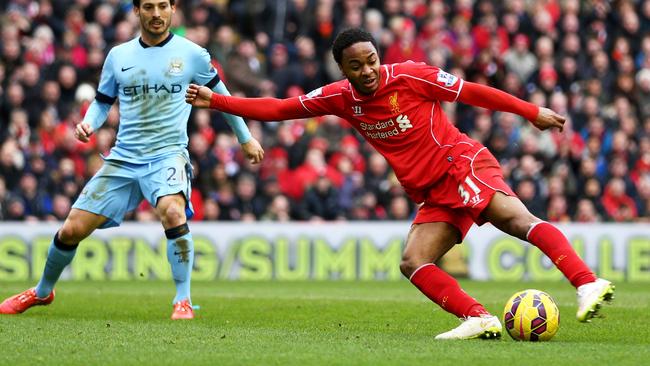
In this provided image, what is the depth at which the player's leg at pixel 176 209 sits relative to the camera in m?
10.6

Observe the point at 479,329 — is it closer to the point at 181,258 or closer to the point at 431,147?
the point at 431,147

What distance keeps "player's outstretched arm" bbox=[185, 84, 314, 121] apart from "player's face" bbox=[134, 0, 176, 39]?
166 centimetres

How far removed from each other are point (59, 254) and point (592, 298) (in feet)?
15.7

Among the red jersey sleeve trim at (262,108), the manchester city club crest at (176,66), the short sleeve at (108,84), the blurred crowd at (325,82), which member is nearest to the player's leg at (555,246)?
the red jersey sleeve trim at (262,108)

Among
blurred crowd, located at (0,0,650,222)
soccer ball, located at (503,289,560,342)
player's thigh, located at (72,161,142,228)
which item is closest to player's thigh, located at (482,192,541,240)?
soccer ball, located at (503,289,560,342)

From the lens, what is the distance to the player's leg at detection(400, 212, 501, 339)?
8.79m

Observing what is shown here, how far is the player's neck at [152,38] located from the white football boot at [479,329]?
383 cm

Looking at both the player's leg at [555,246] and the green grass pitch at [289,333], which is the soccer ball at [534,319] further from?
the player's leg at [555,246]

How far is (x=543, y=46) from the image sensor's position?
22828mm

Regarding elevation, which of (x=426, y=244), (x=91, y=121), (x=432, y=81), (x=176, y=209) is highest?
(x=432, y=81)

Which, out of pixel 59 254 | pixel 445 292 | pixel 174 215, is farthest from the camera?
pixel 59 254

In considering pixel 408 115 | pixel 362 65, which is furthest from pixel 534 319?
pixel 362 65

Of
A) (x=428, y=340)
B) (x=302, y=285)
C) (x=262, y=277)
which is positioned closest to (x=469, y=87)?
(x=428, y=340)

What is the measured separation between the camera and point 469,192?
907 cm
